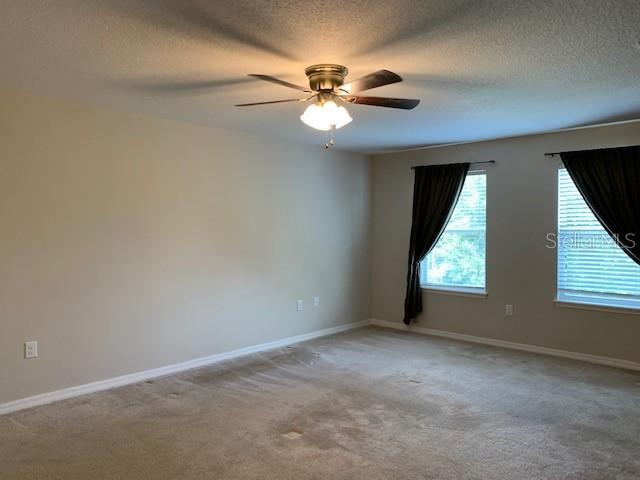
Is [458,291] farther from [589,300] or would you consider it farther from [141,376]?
[141,376]

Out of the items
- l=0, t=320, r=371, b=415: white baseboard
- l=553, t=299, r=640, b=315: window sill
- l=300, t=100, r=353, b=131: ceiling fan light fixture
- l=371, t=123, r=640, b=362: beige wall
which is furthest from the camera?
l=371, t=123, r=640, b=362: beige wall

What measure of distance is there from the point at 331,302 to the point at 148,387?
8.82 ft

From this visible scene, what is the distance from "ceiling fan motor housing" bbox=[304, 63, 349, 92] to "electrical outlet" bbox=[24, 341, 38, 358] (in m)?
2.84

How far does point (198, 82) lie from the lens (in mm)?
3293

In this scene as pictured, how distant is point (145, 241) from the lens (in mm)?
4316

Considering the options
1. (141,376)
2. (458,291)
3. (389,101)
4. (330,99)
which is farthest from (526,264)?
(141,376)

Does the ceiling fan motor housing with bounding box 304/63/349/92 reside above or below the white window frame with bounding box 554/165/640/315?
above

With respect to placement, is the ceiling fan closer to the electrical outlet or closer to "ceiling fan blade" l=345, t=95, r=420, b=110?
"ceiling fan blade" l=345, t=95, r=420, b=110

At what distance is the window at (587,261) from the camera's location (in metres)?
4.68

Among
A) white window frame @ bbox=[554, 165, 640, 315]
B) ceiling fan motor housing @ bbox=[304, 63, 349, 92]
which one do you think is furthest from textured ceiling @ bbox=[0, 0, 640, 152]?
white window frame @ bbox=[554, 165, 640, 315]

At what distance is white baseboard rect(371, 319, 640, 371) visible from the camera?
4680 millimetres

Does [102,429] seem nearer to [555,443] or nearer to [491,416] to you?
[491,416]

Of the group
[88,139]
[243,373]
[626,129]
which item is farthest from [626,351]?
[88,139]

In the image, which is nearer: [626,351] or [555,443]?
[555,443]
